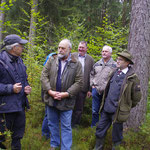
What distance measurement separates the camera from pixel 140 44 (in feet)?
12.9

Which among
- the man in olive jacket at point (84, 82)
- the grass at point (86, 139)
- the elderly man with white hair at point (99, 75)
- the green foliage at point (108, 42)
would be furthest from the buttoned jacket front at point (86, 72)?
the green foliage at point (108, 42)

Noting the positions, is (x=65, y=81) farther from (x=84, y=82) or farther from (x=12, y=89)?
(x=84, y=82)

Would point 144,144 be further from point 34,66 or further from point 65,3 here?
point 65,3

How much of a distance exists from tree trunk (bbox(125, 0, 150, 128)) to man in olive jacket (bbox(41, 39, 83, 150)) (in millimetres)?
1678

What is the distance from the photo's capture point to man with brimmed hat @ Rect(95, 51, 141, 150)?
319 centimetres

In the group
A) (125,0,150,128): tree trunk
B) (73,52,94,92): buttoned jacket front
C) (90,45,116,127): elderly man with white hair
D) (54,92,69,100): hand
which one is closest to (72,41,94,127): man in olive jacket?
(73,52,94,92): buttoned jacket front

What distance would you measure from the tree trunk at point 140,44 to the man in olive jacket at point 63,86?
168 cm

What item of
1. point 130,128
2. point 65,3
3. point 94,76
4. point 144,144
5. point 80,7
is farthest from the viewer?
point 80,7

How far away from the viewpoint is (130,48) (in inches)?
160

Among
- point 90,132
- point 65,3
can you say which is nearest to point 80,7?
point 65,3

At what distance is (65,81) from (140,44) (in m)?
2.19

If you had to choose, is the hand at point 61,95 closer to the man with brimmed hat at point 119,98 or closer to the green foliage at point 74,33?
the man with brimmed hat at point 119,98

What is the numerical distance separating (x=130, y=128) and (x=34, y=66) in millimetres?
3560

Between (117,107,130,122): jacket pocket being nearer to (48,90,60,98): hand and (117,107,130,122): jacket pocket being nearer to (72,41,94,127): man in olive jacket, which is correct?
(48,90,60,98): hand
